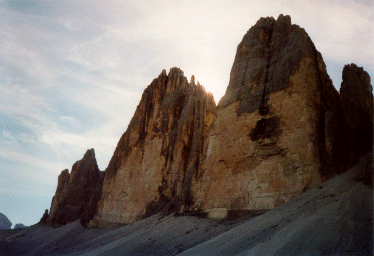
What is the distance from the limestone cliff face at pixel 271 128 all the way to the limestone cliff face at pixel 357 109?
1.47 metres

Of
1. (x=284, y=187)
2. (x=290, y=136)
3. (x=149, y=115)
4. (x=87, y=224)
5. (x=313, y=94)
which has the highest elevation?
(x=149, y=115)

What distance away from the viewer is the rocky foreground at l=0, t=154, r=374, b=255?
1160 centimetres

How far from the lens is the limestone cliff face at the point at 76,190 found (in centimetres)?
5597

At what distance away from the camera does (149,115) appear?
145ft

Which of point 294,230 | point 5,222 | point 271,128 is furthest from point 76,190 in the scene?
point 5,222

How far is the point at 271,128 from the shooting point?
21.9m

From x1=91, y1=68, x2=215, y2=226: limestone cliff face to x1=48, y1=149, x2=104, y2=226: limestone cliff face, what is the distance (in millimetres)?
12422

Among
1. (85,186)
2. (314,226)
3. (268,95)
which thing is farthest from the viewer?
(85,186)

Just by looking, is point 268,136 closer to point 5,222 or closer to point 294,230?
point 294,230

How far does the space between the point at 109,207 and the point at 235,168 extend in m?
23.3

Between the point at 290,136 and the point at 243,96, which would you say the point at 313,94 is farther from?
the point at 243,96

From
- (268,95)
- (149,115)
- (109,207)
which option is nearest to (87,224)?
(109,207)

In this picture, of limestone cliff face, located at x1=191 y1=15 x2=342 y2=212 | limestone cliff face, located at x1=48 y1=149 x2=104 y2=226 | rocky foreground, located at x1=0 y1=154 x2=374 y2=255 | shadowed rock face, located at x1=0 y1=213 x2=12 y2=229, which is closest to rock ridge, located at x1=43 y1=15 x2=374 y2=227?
limestone cliff face, located at x1=191 y1=15 x2=342 y2=212

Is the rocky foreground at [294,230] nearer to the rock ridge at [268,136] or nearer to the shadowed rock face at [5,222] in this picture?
the rock ridge at [268,136]
